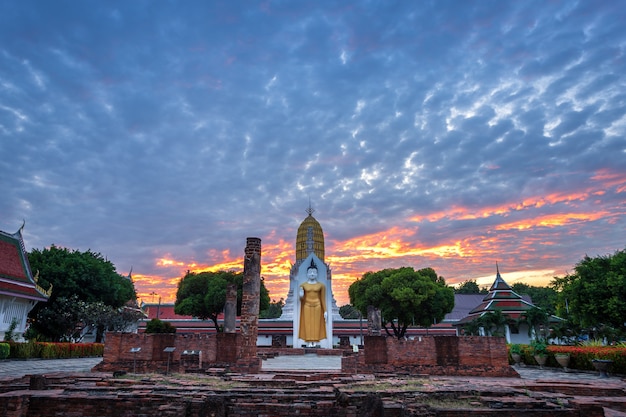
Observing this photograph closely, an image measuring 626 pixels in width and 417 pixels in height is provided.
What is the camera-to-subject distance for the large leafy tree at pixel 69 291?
31.2 m

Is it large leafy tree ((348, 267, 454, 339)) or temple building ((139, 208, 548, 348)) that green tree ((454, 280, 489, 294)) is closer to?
temple building ((139, 208, 548, 348))

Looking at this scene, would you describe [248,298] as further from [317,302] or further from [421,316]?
[421,316]

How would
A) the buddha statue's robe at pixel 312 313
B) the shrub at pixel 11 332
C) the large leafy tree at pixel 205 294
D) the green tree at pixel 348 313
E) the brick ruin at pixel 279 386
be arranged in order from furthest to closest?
the green tree at pixel 348 313 < the large leafy tree at pixel 205 294 < the buddha statue's robe at pixel 312 313 < the shrub at pixel 11 332 < the brick ruin at pixel 279 386

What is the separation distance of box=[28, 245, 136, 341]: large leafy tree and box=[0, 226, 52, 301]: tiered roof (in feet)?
4.83

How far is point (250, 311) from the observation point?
622 inches

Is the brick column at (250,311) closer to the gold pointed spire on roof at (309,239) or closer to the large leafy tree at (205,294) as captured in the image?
the large leafy tree at (205,294)

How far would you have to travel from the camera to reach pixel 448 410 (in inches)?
294

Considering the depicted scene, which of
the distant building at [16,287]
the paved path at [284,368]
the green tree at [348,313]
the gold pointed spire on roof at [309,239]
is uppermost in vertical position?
the gold pointed spire on roof at [309,239]

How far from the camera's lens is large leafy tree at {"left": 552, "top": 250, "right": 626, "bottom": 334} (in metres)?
21.5

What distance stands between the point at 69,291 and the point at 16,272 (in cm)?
519

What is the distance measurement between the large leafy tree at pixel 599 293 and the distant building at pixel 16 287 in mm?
33303

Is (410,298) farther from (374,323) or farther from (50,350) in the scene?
(50,350)

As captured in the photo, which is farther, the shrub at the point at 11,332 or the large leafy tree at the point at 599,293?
the shrub at the point at 11,332

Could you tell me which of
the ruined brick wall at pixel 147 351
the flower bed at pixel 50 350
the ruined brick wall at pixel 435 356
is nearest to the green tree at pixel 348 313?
the flower bed at pixel 50 350
